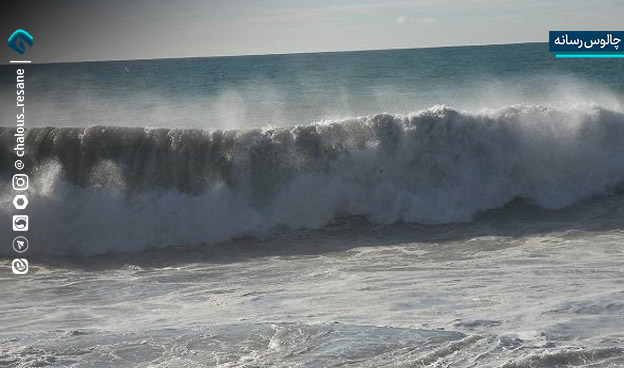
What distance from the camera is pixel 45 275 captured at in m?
11.6

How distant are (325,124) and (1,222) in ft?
19.8

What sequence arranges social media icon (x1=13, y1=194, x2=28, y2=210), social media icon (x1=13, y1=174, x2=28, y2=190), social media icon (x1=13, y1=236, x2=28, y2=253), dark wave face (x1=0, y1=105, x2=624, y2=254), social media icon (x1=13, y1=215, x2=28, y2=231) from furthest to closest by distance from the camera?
social media icon (x1=13, y1=174, x2=28, y2=190)
social media icon (x1=13, y1=194, x2=28, y2=210)
dark wave face (x1=0, y1=105, x2=624, y2=254)
social media icon (x1=13, y1=215, x2=28, y2=231)
social media icon (x1=13, y1=236, x2=28, y2=253)

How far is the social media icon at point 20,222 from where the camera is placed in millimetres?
13766

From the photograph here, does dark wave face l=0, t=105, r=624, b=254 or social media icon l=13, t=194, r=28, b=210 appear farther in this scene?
social media icon l=13, t=194, r=28, b=210

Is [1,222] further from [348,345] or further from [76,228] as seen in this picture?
[348,345]

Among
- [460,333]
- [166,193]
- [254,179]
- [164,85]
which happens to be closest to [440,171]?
[254,179]

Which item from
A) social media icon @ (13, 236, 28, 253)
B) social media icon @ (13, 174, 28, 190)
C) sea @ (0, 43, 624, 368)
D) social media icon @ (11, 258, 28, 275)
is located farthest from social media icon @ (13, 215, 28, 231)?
social media icon @ (11, 258, 28, 275)

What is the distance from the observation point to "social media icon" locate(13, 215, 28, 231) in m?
13.8

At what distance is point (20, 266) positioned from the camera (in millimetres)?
12344

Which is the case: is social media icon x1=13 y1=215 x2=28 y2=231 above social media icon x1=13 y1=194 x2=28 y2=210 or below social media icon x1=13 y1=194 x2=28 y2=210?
below

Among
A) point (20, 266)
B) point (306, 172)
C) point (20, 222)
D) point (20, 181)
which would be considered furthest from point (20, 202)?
point (306, 172)

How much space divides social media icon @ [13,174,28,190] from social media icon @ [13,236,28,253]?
1.36 metres

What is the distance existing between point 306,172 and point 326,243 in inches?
88.6

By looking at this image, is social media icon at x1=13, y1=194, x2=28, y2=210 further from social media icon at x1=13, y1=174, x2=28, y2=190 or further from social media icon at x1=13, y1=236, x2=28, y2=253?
social media icon at x1=13, y1=236, x2=28, y2=253
